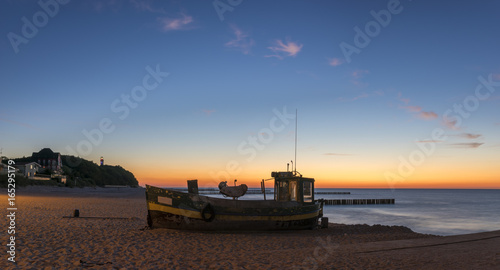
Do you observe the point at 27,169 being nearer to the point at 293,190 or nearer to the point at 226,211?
the point at 293,190

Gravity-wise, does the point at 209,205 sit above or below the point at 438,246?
above

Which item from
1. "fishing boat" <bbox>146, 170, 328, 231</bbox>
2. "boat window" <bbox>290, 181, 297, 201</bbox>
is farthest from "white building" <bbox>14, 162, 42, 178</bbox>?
"boat window" <bbox>290, 181, 297, 201</bbox>

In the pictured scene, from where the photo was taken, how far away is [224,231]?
1695 centimetres

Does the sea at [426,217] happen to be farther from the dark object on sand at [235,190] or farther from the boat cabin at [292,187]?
the dark object on sand at [235,190]

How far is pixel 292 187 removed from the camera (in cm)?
2044

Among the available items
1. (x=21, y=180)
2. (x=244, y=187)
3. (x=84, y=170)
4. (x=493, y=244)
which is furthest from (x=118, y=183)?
(x=493, y=244)

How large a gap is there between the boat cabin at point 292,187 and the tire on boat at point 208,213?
212 inches

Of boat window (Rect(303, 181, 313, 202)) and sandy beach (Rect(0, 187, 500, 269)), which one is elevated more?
boat window (Rect(303, 181, 313, 202))

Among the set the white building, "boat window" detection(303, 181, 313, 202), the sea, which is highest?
"boat window" detection(303, 181, 313, 202)

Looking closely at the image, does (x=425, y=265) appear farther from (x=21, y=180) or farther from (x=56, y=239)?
(x=21, y=180)

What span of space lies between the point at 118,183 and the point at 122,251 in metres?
127

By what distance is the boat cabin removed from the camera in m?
20.2

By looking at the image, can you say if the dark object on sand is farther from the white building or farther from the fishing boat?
the white building

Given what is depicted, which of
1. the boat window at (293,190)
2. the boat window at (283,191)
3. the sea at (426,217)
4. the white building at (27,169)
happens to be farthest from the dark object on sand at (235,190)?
the white building at (27,169)
